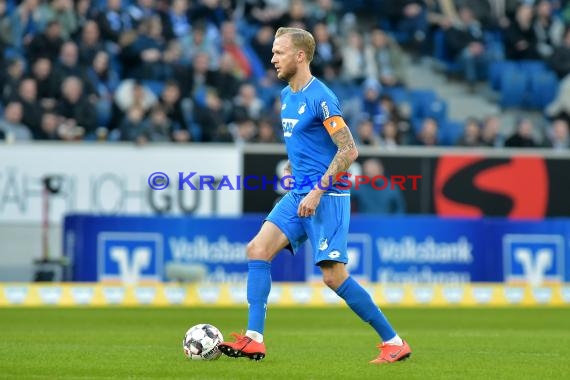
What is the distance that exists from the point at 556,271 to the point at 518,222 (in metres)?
0.91

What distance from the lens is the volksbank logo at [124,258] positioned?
18766 mm

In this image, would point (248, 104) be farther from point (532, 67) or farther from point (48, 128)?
point (532, 67)

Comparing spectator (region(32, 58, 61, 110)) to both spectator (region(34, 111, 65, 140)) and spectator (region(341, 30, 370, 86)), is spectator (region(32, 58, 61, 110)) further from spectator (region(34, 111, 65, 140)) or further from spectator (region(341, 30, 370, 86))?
spectator (region(341, 30, 370, 86))

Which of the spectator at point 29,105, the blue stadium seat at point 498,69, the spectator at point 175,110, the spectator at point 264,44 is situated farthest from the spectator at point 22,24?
the blue stadium seat at point 498,69

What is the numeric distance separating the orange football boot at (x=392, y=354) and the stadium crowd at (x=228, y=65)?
11100mm

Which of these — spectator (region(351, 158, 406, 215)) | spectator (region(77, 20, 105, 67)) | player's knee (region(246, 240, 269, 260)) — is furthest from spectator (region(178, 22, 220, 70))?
player's knee (region(246, 240, 269, 260))

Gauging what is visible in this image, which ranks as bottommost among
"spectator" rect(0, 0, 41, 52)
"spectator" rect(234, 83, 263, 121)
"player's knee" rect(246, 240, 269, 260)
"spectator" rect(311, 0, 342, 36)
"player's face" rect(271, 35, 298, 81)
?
"player's knee" rect(246, 240, 269, 260)

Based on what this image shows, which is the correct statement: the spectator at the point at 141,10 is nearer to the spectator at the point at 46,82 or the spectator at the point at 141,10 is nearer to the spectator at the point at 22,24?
the spectator at the point at 22,24

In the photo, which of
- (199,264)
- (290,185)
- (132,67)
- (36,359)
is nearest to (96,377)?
(36,359)

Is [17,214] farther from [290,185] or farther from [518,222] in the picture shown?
[290,185]

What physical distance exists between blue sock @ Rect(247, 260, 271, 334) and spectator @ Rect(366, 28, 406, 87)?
51.7 ft

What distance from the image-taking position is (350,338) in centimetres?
1255

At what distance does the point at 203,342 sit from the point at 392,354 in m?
1.35

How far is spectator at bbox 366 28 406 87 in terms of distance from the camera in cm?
2505
